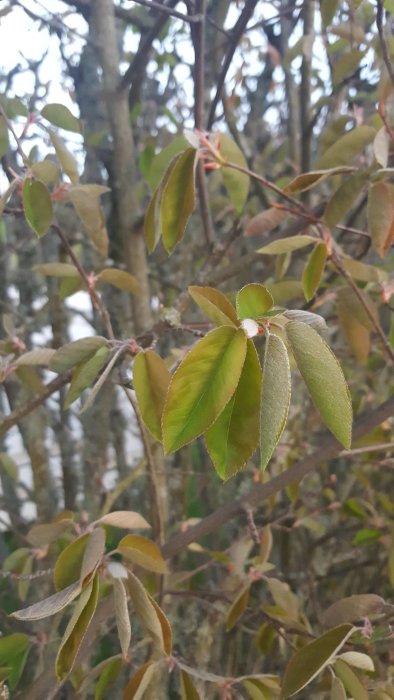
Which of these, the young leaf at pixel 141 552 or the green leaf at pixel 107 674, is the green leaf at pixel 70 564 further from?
the green leaf at pixel 107 674

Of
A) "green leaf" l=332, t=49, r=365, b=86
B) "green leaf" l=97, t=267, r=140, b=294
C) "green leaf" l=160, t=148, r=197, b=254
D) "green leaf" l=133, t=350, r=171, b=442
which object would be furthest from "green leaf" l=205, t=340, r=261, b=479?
"green leaf" l=332, t=49, r=365, b=86

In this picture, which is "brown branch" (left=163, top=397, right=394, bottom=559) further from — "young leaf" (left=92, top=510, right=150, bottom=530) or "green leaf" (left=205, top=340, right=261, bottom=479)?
"green leaf" (left=205, top=340, right=261, bottom=479)

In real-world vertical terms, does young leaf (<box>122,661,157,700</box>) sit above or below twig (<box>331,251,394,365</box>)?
below

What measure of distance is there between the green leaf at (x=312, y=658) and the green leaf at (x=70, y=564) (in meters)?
0.17

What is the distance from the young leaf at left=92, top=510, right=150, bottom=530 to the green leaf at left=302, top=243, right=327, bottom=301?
0.23 metres

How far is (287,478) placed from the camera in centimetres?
61

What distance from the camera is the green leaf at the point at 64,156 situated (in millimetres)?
528

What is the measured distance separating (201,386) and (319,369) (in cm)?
6

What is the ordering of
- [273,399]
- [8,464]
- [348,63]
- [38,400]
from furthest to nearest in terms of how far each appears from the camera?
[8,464] < [348,63] < [38,400] < [273,399]

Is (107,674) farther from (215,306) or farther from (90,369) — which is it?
(215,306)

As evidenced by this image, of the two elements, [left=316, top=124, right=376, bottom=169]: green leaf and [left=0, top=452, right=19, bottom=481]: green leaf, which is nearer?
[left=316, top=124, right=376, bottom=169]: green leaf

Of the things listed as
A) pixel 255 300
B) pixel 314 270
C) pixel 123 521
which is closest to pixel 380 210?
pixel 314 270

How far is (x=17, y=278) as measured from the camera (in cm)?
113

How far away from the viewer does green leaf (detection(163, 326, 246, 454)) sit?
0.30m
